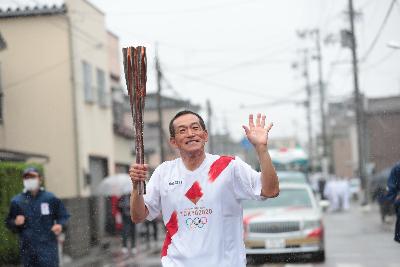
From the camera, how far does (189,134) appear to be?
496 centimetres

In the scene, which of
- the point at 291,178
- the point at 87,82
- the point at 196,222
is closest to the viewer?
the point at 196,222

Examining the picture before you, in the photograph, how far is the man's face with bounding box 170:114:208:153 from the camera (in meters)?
4.97

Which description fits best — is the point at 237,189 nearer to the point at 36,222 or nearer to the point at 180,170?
the point at 180,170

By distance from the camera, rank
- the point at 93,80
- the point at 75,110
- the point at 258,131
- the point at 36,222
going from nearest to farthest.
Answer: the point at 258,131
the point at 36,222
the point at 75,110
the point at 93,80

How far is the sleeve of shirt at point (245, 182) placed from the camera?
484cm

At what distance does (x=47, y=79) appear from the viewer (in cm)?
2547

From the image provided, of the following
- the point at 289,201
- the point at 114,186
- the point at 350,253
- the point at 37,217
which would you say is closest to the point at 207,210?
the point at 37,217

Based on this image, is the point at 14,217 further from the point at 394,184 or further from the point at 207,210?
the point at 207,210

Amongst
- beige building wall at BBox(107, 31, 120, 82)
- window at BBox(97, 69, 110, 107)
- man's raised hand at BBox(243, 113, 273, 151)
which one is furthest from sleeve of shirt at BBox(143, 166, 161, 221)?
Result: beige building wall at BBox(107, 31, 120, 82)

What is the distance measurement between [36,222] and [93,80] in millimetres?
18780

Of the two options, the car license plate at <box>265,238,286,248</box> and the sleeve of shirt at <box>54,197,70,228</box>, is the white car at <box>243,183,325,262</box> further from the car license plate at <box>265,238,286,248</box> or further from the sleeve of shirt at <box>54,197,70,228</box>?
the sleeve of shirt at <box>54,197,70,228</box>

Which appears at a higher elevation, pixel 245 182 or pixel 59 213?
pixel 245 182

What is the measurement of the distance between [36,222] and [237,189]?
4.80 m

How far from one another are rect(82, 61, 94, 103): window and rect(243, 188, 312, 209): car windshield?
1120cm
